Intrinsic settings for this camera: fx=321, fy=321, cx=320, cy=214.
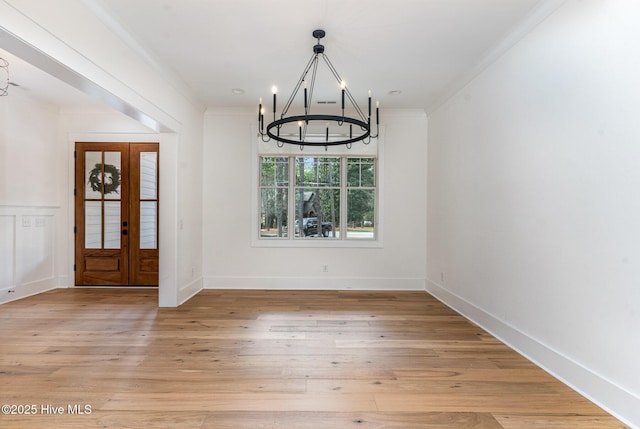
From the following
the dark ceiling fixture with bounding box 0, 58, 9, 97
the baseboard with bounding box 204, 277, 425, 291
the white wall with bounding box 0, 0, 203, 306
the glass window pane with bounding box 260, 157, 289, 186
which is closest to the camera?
the white wall with bounding box 0, 0, 203, 306

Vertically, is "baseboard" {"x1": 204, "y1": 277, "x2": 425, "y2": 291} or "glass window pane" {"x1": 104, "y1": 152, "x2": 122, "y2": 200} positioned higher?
"glass window pane" {"x1": 104, "y1": 152, "x2": 122, "y2": 200}

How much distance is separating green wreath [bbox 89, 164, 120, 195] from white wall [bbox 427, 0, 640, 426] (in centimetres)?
525

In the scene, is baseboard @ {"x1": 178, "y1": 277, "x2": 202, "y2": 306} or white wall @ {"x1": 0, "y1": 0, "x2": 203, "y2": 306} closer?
white wall @ {"x1": 0, "y1": 0, "x2": 203, "y2": 306}

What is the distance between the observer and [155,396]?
6.93ft

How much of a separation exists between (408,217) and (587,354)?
3.15 metres

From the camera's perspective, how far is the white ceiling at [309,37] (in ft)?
8.35

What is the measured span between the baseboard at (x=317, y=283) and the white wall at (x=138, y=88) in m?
0.54

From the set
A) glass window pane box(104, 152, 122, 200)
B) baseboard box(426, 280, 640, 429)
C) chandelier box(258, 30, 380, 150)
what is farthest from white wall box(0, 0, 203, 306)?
baseboard box(426, 280, 640, 429)

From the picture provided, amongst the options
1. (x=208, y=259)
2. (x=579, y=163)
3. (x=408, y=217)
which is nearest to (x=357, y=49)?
(x=579, y=163)

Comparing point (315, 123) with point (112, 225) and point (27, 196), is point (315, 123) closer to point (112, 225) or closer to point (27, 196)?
point (112, 225)

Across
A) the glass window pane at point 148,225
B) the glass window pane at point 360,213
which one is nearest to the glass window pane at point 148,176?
the glass window pane at point 148,225

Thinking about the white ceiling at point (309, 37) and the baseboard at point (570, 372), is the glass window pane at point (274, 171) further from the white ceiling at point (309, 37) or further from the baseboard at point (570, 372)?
the baseboard at point (570, 372)

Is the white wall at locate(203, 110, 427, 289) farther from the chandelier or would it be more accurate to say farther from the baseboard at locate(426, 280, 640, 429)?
the baseboard at locate(426, 280, 640, 429)

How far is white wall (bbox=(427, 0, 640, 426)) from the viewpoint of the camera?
190cm
